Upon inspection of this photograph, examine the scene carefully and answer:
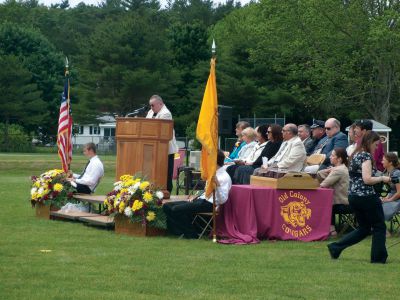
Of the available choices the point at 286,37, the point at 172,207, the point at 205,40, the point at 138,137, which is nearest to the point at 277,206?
the point at 172,207

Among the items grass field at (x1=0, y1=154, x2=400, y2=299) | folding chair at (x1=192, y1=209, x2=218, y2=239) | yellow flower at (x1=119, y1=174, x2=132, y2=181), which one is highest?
yellow flower at (x1=119, y1=174, x2=132, y2=181)

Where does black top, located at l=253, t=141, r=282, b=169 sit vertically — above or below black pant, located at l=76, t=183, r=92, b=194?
above

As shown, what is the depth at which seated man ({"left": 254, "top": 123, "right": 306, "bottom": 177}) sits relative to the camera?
14438 mm

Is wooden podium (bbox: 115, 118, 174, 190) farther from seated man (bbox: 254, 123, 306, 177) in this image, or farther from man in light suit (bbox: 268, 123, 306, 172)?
man in light suit (bbox: 268, 123, 306, 172)

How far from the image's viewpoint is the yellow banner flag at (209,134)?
1368 centimetres

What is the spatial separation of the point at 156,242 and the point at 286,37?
4919 cm

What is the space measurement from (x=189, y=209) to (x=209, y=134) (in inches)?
46.8

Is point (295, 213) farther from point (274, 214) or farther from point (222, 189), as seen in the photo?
point (222, 189)

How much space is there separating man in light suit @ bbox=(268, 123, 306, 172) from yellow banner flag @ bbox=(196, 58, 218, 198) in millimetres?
1069

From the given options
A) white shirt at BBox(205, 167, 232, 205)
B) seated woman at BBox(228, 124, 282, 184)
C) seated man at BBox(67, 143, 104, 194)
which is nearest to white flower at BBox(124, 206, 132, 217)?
white shirt at BBox(205, 167, 232, 205)

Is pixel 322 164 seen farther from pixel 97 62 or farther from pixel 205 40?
pixel 205 40

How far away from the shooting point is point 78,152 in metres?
62.7

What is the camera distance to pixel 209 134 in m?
13.8

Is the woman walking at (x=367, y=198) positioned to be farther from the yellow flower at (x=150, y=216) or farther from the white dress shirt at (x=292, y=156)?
the yellow flower at (x=150, y=216)
